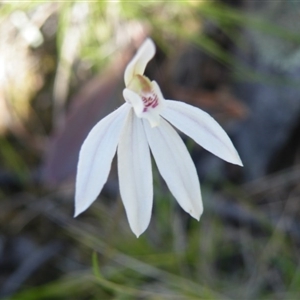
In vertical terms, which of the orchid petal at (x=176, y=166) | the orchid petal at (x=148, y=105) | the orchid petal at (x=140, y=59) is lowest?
the orchid petal at (x=176, y=166)

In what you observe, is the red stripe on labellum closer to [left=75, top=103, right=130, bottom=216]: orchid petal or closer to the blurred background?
[left=75, top=103, right=130, bottom=216]: orchid petal

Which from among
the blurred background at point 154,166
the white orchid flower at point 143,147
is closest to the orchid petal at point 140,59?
the white orchid flower at point 143,147

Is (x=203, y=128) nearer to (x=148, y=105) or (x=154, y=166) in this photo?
(x=148, y=105)

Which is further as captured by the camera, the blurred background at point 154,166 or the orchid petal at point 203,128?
the blurred background at point 154,166

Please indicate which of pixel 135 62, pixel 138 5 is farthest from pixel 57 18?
pixel 135 62

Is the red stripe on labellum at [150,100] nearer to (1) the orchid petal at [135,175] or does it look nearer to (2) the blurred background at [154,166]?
(1) the orchid petal at [135,175]

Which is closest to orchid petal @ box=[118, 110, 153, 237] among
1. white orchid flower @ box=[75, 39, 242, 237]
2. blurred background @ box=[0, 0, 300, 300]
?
white orchid flower @ box=[75, 39, 242, 237]
